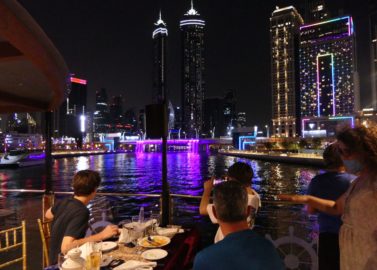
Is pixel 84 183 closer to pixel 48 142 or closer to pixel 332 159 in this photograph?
pixel 332 159

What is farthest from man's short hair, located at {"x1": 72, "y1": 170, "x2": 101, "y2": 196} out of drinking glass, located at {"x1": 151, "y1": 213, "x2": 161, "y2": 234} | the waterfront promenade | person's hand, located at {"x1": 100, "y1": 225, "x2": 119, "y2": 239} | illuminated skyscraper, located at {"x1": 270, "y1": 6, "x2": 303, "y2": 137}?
illuminated skyscraper, located at {"x1": 270, "y1": 6, "x2": 303, "y2": 137}

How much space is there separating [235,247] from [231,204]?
254 millimetres

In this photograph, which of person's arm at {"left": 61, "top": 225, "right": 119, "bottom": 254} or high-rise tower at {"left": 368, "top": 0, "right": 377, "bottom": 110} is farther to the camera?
high-rise tower at {"left": 368, "top": 0, "right": 377, "bottom": 110}

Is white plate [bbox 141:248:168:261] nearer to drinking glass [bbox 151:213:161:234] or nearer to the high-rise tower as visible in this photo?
drinking glass [bbox 151:213:161:234]

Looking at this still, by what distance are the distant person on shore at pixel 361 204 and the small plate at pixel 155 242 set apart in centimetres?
181

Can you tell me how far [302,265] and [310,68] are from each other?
186 m

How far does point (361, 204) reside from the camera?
202 cm

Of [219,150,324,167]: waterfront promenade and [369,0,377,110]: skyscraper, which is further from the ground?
[369,0,377,110]: skyscraper

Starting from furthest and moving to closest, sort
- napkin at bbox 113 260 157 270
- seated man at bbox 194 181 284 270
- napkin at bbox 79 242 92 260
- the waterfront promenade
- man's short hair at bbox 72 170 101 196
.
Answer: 1. the waterfront promenade
2. man's short hair at bbox 72 170 101 196
3. napkin at bbox 113 260 157 270
4. napkin at bbox 79 242 92 260
5. seated man at bbox 194 181 284 270

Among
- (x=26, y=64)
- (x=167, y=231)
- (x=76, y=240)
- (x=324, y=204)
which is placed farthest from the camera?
(x=26, y=64)

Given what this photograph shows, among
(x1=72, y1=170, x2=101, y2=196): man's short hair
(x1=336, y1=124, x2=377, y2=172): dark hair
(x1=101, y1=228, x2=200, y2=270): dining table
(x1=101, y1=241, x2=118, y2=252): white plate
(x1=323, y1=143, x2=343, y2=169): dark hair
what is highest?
(x1=336, y1=124, x2=377, y2=172): dark hair

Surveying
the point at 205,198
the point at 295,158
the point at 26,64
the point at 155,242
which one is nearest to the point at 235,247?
the point at 205,198

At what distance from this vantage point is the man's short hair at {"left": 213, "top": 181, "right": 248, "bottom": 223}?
68.1 inches

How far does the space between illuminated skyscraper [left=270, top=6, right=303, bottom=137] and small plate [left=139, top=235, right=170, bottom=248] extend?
588 ft
